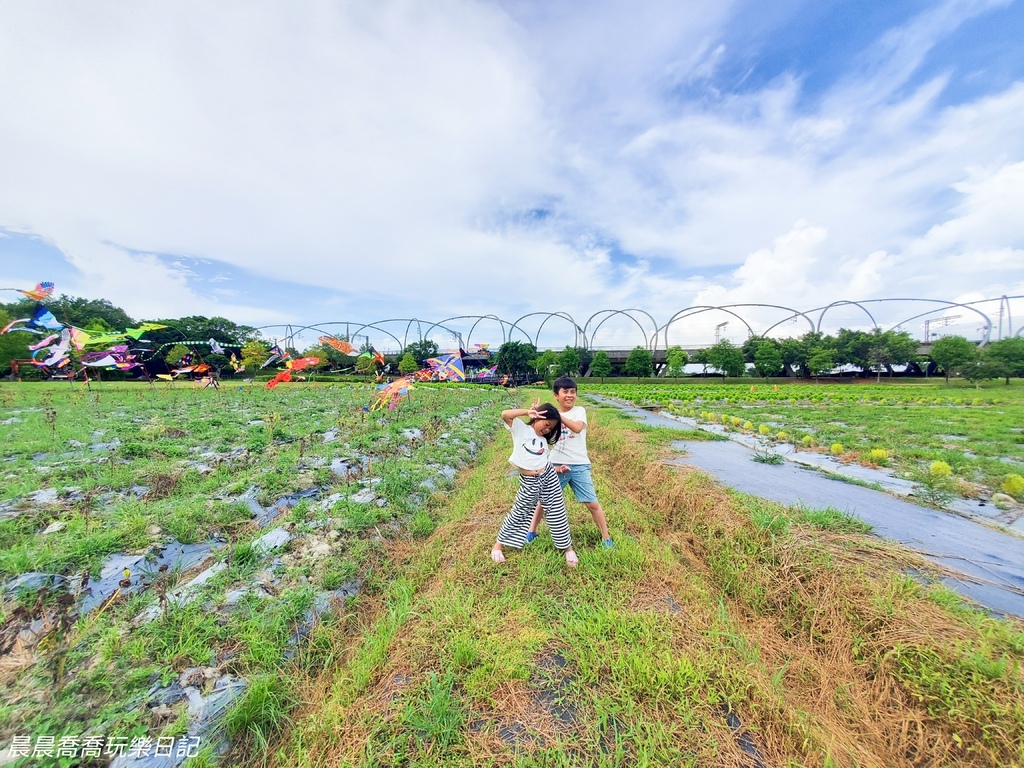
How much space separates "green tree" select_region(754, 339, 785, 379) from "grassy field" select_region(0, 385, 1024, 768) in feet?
172

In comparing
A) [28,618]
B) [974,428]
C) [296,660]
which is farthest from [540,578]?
[974,428]

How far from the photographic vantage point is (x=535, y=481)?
351cm

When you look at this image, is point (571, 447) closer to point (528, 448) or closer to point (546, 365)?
point (528, 448)

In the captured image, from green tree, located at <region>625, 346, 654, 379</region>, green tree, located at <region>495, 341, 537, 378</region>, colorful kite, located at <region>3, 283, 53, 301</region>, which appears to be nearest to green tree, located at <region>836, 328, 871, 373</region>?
green tree, located at <region>625, 346, 654, 379</region>

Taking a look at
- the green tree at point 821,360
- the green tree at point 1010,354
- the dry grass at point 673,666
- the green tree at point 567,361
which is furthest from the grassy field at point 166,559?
the green tree at point 1010,354

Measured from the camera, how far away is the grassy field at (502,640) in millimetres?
1830

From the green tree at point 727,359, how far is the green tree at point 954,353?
1765 centimetres

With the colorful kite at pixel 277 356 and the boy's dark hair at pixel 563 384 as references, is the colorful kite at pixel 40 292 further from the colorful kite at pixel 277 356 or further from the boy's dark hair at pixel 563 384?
the boy's dark hair at pixel 563 384

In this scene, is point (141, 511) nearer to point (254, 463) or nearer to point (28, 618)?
point (28, 618)

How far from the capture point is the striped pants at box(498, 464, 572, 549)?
3.50 meters

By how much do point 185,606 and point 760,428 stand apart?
40.9 feet

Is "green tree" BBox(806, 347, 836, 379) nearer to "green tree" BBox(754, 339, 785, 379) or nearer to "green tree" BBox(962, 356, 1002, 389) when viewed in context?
"green tree" BBox(754, 339, 785, 379)

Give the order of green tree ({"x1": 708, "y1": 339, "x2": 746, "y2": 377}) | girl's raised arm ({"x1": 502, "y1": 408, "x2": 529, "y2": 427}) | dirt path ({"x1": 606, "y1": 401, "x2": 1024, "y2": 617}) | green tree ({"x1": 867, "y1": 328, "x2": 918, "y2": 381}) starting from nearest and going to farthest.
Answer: dirt path ({"x1": 606, "y1": 401, "x2": 1024, "y2": 617})
girl's raised arm ({"x1": 502, "y1": 408, "x2": 529, "y2": 427})
green tree ({"x1": 867, "y1": 328, "x2": 918, "y2": 381})
green tree ({"x1": 708, "y1": 339, "x2": 746, "y2": 377})

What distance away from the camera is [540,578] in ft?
10.6
